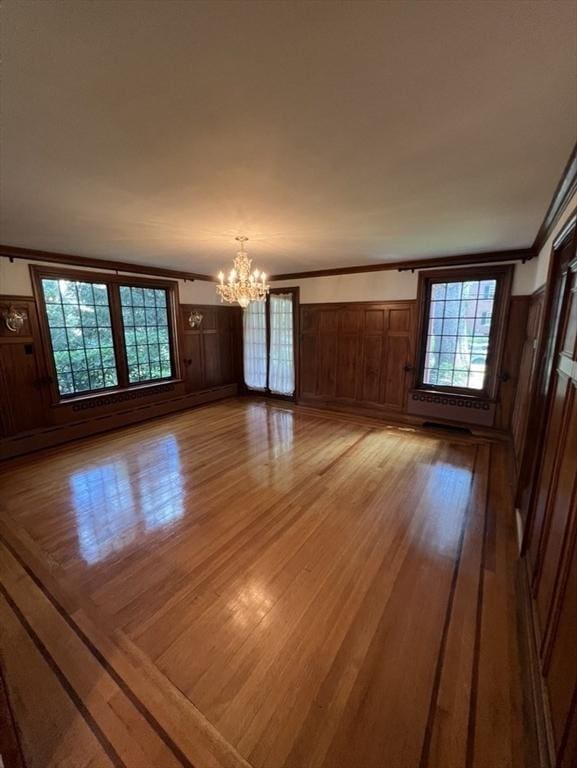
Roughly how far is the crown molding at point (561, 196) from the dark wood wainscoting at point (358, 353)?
198 cm

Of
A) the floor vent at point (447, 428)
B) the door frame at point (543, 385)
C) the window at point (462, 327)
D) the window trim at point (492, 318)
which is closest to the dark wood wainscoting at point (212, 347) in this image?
the window trim at point (492, 318)

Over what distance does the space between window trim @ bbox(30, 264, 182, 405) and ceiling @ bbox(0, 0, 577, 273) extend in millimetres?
1658

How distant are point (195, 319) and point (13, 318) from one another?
2743mm

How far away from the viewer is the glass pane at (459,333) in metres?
4.30

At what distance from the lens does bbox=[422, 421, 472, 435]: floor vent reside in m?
4.52

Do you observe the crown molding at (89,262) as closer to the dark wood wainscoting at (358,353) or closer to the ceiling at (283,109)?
the ceiling at (283,109)

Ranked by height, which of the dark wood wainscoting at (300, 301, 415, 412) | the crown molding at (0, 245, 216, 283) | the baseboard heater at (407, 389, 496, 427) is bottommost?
the baseboard heater at (407, 389, 496, 427)

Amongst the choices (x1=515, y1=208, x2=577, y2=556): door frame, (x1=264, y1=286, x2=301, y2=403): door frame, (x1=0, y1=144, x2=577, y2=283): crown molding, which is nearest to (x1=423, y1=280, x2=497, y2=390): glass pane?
(x1=0, y1=144, x2=577, y2=283): crown molding

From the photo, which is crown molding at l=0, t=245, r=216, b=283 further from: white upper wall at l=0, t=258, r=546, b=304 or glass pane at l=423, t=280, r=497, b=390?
glass pane at l=423, t=280, r=497, b=390

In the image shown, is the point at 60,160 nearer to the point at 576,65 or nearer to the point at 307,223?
the point at 307,223

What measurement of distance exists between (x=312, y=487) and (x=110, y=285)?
429 centimetres

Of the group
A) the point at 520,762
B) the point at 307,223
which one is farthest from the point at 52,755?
the point at 307,223

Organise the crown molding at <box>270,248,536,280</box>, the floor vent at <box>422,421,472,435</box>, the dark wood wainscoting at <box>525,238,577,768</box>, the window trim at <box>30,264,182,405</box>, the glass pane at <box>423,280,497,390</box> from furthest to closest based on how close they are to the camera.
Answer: the floor vent at <box>422,421,472,435</box>
the glass pane at <box>423,280,497,390</box>
the window trim at <box>30,264,182,405</box>
the crown molding at <box>270,248,536,280</box>
the dark wood wainscoting at <box>525,238,577,768</box>

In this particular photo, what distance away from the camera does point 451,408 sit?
458cm
